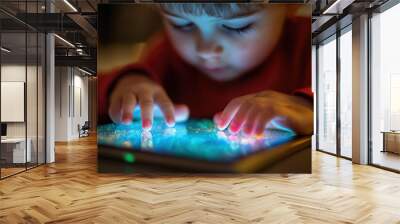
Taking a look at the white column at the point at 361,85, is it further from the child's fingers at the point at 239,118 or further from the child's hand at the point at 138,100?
the child's hand at the point at 138,100

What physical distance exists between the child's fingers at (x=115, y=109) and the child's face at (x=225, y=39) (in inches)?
57.9

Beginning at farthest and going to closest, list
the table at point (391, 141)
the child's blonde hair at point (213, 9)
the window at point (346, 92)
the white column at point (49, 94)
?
the window at point (346, 92) → the white column at point (49, 94) → the table at point (391, 141) → the child's blonde hair at point (213, 9)

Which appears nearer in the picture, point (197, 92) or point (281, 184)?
point (281, 184)

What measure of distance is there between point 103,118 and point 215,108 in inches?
82.0

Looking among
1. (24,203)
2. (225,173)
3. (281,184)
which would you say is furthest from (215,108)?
(24,203)

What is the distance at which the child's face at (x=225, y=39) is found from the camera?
6.76 metres

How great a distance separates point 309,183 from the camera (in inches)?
235

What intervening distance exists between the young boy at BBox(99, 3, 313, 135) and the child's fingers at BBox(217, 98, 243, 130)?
18 mm

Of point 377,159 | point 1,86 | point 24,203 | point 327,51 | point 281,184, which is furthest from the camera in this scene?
point 327,51

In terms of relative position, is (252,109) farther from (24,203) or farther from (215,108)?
(24,203)

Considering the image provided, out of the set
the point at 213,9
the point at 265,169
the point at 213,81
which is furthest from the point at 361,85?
the point at 213,9

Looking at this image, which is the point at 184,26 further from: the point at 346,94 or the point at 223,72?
the point at 346,94

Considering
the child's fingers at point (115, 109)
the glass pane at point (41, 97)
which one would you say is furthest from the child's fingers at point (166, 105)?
the glass pane at point (41, 97)

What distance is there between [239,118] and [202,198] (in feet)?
7.27
